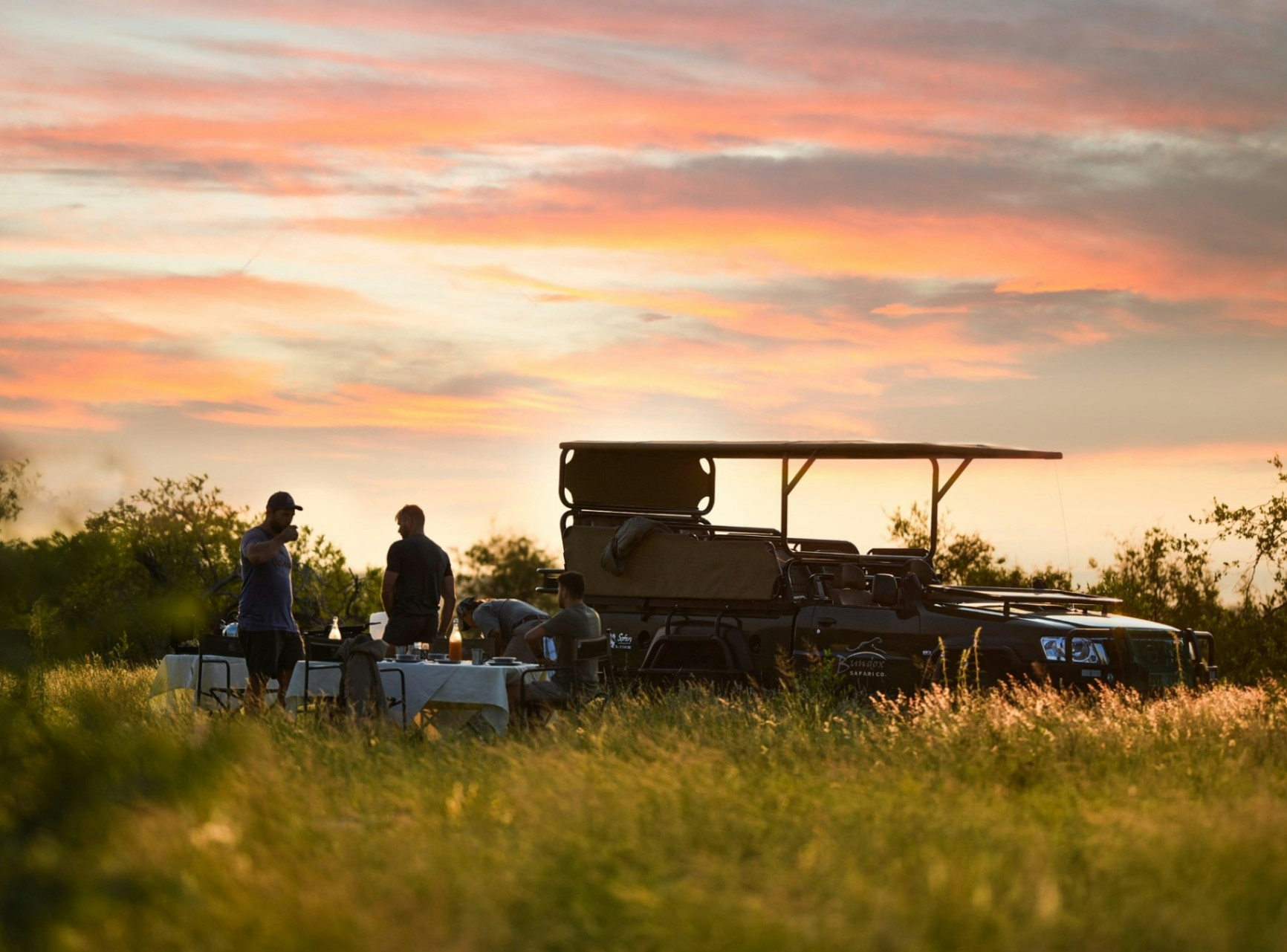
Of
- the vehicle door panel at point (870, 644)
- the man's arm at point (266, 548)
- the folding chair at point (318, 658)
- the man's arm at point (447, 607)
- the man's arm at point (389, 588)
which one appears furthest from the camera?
the vehicle door panel at point (870, 644)

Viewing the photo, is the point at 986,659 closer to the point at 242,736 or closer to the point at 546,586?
the point at 546,586

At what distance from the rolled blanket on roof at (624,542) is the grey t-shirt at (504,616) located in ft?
2.19

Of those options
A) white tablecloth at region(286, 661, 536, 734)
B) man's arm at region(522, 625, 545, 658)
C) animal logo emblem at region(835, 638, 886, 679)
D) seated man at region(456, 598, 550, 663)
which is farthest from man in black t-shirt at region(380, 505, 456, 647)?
animal logo emblem at region(835, 638, 886, 679)

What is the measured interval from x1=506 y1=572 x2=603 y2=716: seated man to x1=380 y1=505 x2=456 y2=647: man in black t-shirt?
29.9 inches

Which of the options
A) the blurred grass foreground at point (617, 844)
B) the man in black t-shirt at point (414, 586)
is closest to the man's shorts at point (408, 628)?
the man in black t-shirt at point (414, 586)

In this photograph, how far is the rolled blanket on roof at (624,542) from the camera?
1239 centimetres

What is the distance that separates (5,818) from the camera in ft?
16.7

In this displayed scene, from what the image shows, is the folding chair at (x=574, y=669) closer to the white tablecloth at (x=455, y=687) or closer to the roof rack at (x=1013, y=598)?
the white tablecloth at (x=455, y=687)

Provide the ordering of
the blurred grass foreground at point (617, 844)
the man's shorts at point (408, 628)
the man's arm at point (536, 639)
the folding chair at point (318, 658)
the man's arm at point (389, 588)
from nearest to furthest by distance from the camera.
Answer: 1. the blurred grass foreground at point (617, 844)
2. the folding chair at point (318, 658)
3. the man's arm at point (536, 639)
4. the man's arm at point (389, 588)
5. the man's shorts at point (408, 628)

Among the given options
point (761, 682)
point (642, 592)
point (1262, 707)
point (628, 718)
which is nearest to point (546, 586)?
point (642, 592)

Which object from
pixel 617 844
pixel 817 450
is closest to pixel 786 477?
pixel 817 450

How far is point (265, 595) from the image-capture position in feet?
33.9

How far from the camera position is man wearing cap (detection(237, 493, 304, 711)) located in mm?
10258

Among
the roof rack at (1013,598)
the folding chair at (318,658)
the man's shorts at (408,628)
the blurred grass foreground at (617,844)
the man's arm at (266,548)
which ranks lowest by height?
the blurred grass foreground at (617,844)
